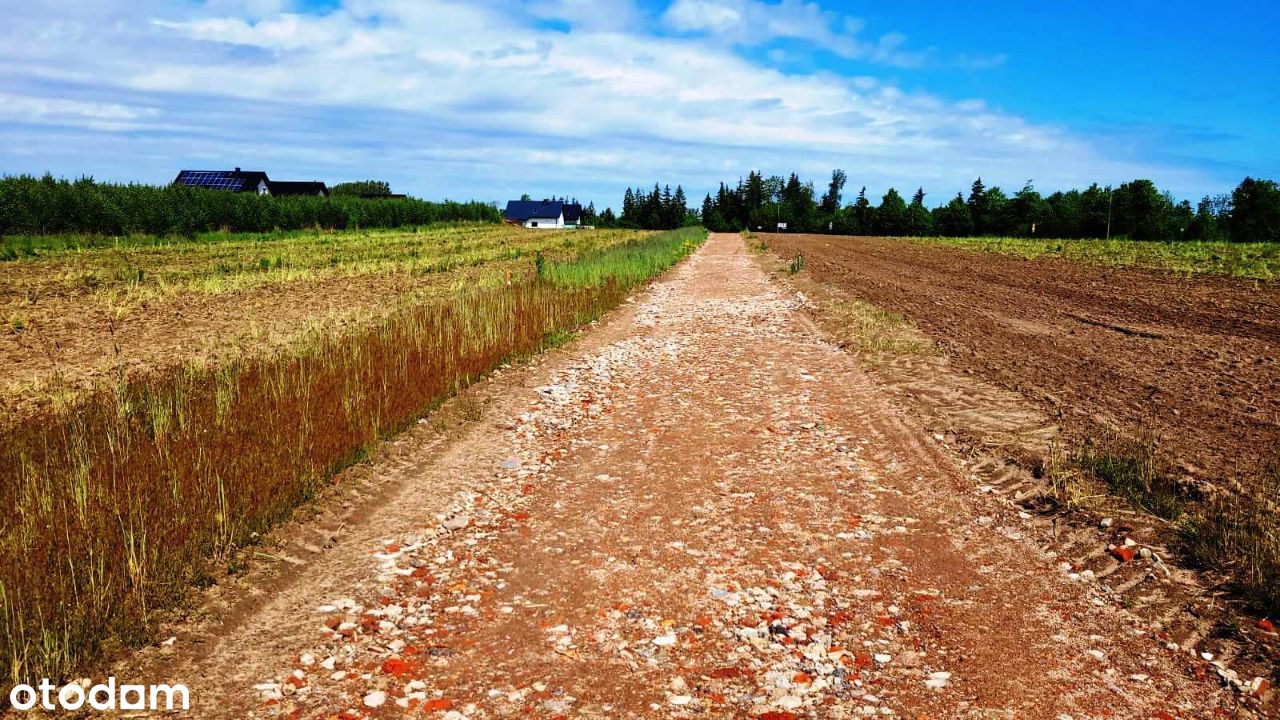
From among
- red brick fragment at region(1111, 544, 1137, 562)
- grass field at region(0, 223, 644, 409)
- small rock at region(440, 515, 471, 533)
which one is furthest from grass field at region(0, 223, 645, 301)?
red brick fragment at region(1111, 544, 1137, 562)

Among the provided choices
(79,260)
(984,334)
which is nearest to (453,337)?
(984,334)

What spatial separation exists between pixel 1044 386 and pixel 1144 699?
7259 mm

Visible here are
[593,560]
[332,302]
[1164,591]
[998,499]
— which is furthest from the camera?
[332,302]

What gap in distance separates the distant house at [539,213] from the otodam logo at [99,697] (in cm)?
12996

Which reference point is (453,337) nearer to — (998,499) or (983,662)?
(998,499)

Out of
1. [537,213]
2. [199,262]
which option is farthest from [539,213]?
[199,262]

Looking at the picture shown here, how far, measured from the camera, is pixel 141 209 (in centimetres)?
4244

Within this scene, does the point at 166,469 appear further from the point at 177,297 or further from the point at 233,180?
the point at 233,180

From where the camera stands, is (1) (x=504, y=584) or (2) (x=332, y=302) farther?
(2) (x=332, y=302)

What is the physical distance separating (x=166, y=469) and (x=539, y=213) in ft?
442

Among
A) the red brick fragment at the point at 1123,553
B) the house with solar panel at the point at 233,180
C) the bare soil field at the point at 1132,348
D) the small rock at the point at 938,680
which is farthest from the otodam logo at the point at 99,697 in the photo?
the house with solar panel at the point at 233,180

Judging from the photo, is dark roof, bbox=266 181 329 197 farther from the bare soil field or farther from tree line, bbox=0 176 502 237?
the bare soil field

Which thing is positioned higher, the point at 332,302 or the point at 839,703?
the point at 332,302

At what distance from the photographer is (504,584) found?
16.1 feet
